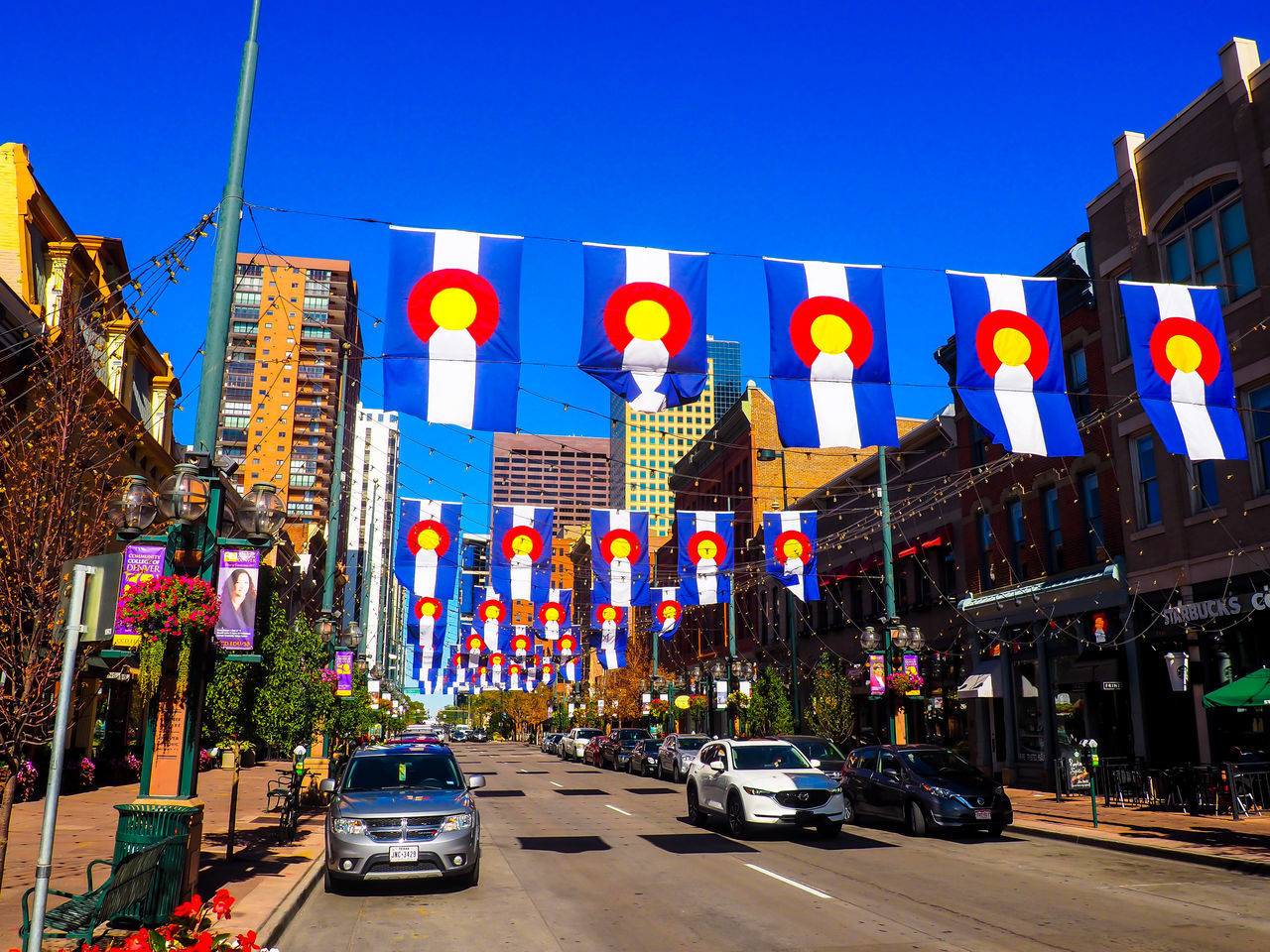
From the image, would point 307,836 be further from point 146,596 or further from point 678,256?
point 678,256

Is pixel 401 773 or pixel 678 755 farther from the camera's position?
pixel 678 755

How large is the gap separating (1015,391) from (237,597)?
11.8 meters

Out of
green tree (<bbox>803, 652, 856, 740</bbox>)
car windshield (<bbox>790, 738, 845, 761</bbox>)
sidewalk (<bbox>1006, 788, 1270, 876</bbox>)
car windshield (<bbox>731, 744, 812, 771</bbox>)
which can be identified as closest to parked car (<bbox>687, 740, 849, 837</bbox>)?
car windshield (<bbox>731, 744, 812, 771</bbox>)

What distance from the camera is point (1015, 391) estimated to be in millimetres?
15797

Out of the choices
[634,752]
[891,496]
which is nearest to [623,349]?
[891,496]

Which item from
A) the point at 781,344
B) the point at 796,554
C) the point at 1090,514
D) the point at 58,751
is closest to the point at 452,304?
the point at 781,344

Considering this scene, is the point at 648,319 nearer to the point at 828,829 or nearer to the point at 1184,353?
the point at 1184,353

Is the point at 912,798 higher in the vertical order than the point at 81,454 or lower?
lower

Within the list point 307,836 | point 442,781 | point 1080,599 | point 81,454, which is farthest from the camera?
point 1080,599

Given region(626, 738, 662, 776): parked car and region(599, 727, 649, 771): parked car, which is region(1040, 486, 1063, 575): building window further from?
region(599, 727, 649, 771): parked car

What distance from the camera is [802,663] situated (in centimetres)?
5128

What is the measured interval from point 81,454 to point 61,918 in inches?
201

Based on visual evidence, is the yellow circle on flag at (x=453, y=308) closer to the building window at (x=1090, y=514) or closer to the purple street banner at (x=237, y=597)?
the purple street banner at (x=237, y=597)

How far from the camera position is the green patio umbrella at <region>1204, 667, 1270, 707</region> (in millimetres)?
17766
